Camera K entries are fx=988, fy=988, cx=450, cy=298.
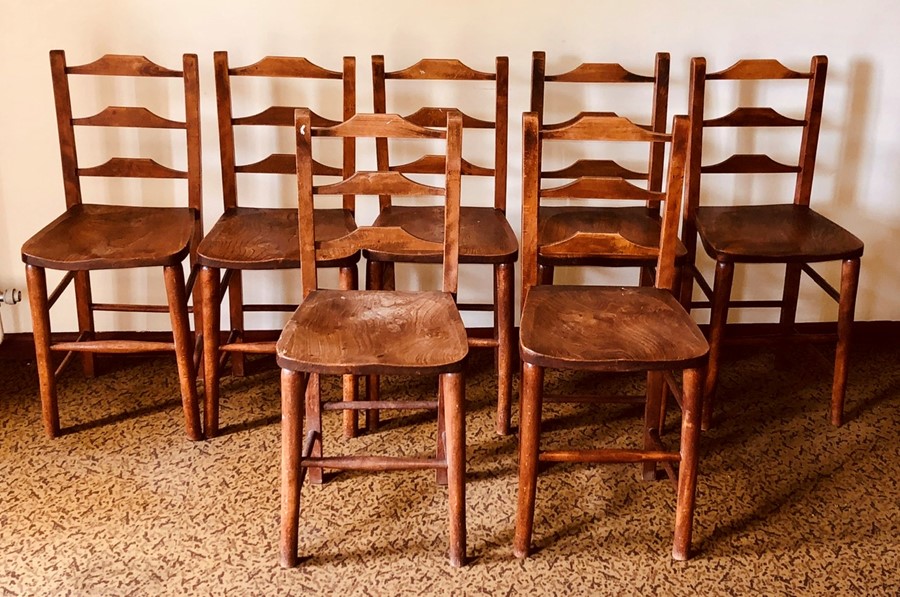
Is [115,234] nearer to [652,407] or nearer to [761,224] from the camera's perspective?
[652,407]

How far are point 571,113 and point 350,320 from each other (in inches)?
48.3

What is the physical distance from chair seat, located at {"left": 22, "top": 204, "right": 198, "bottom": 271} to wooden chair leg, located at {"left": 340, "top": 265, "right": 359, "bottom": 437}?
1.43 ft

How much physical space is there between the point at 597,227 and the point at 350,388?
0.82m

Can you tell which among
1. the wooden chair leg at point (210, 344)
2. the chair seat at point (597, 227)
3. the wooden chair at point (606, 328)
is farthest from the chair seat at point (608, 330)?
the wooden chair leg at point (210, 344)

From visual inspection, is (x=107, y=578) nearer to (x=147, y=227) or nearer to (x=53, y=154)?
(x=147, y=227)

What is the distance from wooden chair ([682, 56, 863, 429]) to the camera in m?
2.70

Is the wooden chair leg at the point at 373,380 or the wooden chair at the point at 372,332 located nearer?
the wooden chair at the point at 372,332

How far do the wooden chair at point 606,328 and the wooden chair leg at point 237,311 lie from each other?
105 centimetres

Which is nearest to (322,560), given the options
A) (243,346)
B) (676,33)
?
(243,346)

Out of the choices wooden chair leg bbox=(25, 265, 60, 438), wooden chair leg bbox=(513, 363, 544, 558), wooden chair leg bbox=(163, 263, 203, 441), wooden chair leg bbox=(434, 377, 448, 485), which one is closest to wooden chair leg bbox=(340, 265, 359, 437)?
wooden chair leg bbox=(434, 377, 448, 485)

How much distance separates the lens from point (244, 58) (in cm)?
303

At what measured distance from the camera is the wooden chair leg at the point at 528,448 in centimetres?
216

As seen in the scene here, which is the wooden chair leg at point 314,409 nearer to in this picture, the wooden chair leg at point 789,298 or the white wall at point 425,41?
the white wall at point 425,41

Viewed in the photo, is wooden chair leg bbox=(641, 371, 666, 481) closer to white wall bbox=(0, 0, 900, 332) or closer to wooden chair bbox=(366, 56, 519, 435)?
wooden chair bbox=(366, 56, 519, 435)
